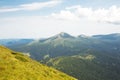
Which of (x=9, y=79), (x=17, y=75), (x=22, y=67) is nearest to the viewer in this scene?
(x=9, y=79)

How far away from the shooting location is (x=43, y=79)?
78500 millimetres

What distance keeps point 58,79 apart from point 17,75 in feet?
60.8

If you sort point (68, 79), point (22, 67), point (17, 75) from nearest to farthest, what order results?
point (17, 75) < point (22, 67) < point (68, 79)

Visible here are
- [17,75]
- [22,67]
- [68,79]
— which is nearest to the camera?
[17,75]

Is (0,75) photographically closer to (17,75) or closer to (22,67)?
(17,75)

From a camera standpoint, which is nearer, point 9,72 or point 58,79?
point 9,72

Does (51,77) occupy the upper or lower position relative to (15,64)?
lower

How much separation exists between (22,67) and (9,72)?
876 centimetres

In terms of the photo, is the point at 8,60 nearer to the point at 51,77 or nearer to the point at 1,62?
the point at 1,62

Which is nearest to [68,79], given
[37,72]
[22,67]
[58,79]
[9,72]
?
[58,79]

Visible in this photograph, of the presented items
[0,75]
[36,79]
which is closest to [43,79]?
[36,79]

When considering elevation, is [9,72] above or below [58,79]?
above

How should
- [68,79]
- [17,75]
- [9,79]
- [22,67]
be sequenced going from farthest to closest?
[68,79], [22,67], [17,75], [9,79]

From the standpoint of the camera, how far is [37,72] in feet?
277
